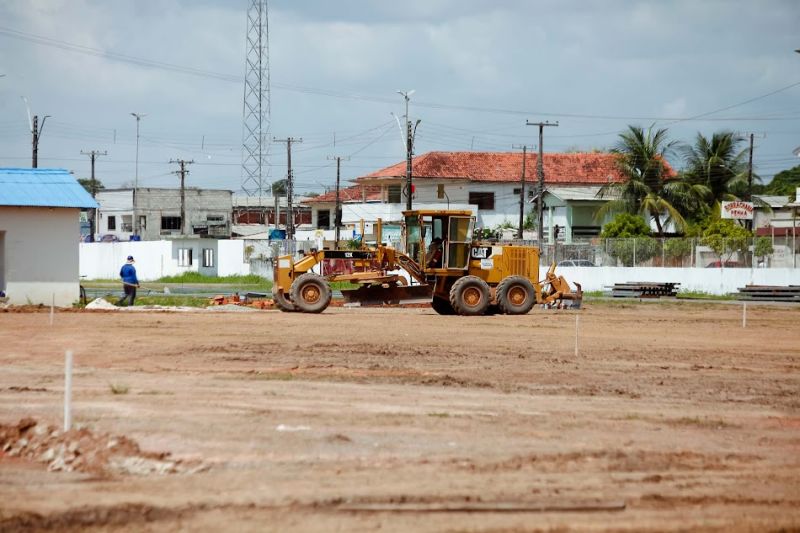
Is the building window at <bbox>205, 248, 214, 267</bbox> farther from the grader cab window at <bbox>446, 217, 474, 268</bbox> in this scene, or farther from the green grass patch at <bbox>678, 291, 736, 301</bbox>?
the grader cab window at <bbox>446, 217, 474, 268</bbox>

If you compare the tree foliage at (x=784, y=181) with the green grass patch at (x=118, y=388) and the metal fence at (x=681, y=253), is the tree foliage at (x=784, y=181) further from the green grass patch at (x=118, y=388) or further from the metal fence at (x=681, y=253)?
the green grass patch at (x=118, y=388)

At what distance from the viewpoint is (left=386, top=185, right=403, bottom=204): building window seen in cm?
7638

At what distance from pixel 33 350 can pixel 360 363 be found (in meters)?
6.24

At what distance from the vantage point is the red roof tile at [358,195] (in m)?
81.6

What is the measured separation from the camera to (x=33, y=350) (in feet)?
68.4

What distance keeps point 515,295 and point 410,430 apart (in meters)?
20.1

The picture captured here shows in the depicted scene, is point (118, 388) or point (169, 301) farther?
point (169, 301)

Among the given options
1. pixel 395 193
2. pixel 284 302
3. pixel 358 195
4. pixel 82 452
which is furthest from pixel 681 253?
pixel 82 452

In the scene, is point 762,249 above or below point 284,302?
above

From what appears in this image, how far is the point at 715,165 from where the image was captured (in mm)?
70062

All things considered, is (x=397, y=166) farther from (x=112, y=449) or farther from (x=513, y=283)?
(x=112, y=449)

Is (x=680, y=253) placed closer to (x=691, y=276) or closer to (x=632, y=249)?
(x=632, y=249)

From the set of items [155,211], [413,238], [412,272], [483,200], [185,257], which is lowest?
[412,272]

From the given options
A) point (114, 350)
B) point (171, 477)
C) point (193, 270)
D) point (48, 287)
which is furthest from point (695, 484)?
point (193, 270)
